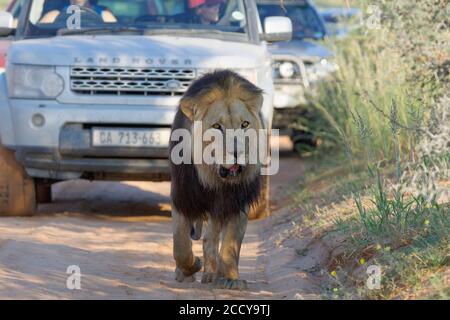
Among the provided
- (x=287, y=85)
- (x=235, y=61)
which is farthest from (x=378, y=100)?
(x=287, y=85)

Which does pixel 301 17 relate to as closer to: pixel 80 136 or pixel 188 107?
pixel 80 136

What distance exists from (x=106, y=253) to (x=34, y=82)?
192 centimetres

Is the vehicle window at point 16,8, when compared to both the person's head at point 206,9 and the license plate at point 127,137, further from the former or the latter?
the license plate at point 127,137

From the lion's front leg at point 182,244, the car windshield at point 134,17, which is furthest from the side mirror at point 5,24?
the lion's front leg at point 182,244

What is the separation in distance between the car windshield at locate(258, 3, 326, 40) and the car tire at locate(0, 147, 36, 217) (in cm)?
682

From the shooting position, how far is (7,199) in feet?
32.6

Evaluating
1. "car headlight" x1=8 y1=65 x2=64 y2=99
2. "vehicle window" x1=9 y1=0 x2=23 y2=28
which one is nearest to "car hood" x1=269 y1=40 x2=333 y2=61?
"vehicle window" x1=9 y1=0 x2=23 y2=28

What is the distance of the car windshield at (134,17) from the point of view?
10.3 meters

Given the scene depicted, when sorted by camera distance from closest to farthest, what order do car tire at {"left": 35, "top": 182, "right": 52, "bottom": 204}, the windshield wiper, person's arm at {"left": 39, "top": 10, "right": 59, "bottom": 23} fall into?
the windshield wiper < person's arm at {"left": 39, "top": 10, "right": 59, "bottom": 23} < car tire at {"left": 35, "top": 182, "right": 52, "bottom": 204}

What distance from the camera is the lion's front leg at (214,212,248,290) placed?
22.6 ft

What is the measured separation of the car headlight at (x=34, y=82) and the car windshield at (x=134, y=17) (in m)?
0.75

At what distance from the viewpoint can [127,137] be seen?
9.45m
